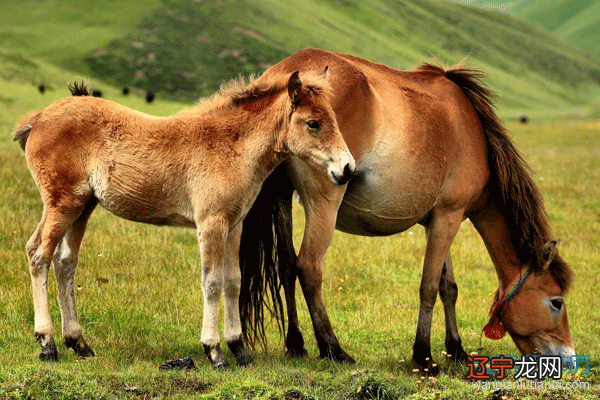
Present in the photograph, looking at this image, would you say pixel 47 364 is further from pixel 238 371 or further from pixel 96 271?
pixel 96 271

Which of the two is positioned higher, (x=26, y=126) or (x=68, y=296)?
(x=26, y=126)

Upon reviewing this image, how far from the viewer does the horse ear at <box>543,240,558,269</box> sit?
625 centimetres

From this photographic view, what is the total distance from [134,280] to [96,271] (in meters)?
0.59

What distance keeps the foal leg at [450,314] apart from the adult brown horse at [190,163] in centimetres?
240

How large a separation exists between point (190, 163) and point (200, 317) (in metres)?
2.31

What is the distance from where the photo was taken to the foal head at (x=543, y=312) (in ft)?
20.9

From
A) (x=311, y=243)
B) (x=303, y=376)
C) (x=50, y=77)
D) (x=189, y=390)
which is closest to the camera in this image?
(x=189, y=390)

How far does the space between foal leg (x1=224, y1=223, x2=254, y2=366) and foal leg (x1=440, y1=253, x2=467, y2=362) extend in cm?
239

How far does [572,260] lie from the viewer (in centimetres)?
1043

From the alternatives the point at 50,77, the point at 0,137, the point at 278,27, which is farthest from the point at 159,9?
the point at 0,137

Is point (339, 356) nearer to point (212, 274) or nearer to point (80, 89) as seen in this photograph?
point (212, 274)

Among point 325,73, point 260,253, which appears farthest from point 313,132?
point 260,253

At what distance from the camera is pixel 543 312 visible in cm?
641

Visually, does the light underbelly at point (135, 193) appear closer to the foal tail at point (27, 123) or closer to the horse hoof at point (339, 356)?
the foal tail at point (27, 123)
